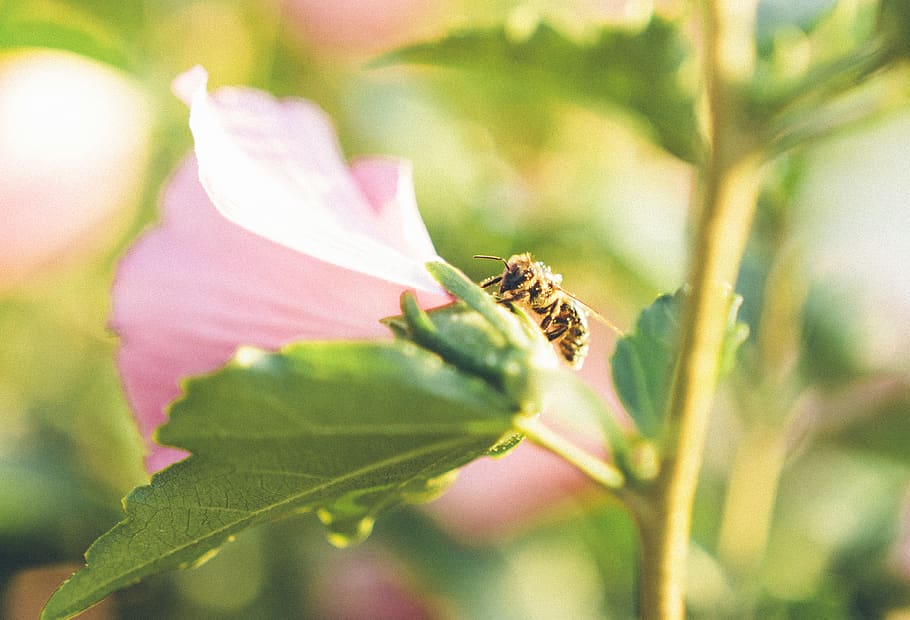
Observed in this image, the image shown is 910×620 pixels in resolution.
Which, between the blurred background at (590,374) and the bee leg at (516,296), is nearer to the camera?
the bee leg at (516,296)

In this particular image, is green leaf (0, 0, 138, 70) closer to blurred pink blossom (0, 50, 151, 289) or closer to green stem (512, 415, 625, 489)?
blurred pink blossom (0, 50, 151, 289)

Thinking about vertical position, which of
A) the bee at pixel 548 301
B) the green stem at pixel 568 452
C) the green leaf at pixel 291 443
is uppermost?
the bee at pixel 548 301

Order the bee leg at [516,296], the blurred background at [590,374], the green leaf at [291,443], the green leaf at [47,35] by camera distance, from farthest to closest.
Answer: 1. the blurred background at [590,374]
2. the green leaf at [47,35]
3. the bee leg at [516,296]
4. the green leaf at [291,443]

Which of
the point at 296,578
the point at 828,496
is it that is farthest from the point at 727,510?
the point at 296,578

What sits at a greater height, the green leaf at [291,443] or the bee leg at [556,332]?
the bee leg at [556,332]

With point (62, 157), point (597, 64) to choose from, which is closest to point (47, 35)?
point (62, 157)

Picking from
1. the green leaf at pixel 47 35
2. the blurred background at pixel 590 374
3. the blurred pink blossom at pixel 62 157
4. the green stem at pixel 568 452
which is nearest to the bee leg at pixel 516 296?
the green stem at pixel 568 452

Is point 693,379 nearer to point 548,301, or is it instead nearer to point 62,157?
point 548,301

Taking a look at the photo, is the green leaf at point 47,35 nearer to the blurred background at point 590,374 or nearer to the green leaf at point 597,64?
the blurred background at point 590,374
